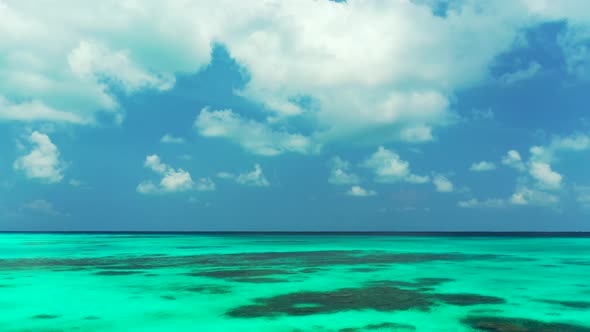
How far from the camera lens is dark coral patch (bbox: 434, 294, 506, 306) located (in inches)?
512

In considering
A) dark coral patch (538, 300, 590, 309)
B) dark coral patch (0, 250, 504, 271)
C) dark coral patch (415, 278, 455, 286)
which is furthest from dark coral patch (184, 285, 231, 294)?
dark coral patch (538, 300, 590, 309)

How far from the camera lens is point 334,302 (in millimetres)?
13008

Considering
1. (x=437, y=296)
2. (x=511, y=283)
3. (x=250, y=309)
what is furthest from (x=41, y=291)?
A: (x=511, y=283)

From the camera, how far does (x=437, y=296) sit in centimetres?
1401

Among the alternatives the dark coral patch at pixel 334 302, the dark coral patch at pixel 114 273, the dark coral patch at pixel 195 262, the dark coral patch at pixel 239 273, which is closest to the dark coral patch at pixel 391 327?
the dark coral patch at pixel 334 302

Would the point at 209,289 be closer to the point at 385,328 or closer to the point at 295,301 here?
the point at 295,301

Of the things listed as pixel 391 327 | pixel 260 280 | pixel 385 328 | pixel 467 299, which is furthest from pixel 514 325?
pixel 260 280

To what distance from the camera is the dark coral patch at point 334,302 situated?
11.9m

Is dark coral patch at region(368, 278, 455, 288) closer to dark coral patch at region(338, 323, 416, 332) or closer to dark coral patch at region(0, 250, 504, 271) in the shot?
dark coral patch at region(338, 323, 416, 332)

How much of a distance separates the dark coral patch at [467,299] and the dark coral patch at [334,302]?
519mm

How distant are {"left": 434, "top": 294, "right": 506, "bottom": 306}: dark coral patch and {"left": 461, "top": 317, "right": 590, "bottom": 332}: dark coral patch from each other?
203 centimetres

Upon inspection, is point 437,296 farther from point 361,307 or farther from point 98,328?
point 98,328

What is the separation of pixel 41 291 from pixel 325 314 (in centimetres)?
1068

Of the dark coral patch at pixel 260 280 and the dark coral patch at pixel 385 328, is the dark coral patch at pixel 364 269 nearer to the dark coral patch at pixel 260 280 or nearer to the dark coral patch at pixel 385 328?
the dark coral patch at pixel 260 280
